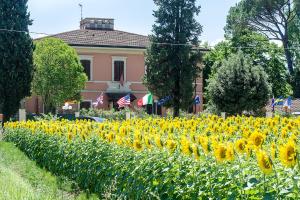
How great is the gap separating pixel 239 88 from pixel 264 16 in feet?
59.2

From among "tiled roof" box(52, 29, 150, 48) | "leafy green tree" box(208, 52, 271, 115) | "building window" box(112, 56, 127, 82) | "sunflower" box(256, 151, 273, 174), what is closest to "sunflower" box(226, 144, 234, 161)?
"sunflower" box(256, 151, 273, 174)

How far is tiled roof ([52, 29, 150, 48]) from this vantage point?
44.0 meters

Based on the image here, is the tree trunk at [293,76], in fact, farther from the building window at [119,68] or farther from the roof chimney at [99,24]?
the building window at [119,68]

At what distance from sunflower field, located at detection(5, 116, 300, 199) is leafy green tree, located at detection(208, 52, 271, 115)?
75.2ft

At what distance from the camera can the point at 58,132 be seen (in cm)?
1281

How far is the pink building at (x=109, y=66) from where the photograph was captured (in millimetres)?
43688

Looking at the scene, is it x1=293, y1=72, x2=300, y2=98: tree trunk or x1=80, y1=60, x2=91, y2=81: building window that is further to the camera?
x1=293, y1=72, x2=300, y2=98: tree trunk

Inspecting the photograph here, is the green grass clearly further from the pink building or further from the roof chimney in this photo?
the roof chimney

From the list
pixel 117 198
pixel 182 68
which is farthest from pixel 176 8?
pixel 117 198

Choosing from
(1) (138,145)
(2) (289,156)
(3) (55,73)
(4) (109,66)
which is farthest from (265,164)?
(4) (109,66)

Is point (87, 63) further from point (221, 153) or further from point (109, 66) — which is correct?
point (221, 153)

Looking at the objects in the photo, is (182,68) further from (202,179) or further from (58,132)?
(202,179)

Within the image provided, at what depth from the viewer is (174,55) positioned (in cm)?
3500

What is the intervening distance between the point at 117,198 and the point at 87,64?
3657cm
